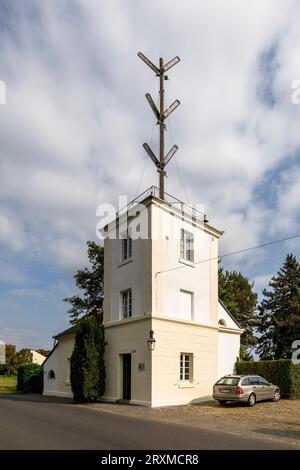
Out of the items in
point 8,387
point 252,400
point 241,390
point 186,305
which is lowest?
point 8,387

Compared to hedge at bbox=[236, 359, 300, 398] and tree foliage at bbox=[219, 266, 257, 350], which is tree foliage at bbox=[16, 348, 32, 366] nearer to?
tree foliage at bbox=[219, 266, 257, 350]

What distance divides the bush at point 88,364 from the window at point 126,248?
348 cm

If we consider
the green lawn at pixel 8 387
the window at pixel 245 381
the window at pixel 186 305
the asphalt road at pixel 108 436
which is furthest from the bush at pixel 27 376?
the asphalt road at pixel 108 436

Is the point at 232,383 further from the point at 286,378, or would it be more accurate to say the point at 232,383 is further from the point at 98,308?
the point at 98,308

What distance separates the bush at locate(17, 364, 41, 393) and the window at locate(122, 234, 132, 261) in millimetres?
15480

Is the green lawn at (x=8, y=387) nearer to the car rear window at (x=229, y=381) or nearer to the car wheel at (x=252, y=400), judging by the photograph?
the car rear window at (x=229, y=381)

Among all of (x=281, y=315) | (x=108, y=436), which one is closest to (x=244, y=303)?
(x=281, y=315)

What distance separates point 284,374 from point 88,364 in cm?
964

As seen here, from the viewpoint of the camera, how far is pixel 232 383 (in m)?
20.9

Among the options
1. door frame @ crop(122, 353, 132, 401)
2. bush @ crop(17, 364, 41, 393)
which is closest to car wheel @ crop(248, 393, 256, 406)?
door frame @ crop(122, 353, 132, 401)

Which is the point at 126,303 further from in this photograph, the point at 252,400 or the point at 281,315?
the point at 281,315

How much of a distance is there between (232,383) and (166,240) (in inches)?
270

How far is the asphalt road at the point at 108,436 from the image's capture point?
10.0 m

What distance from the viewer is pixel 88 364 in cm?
2238
